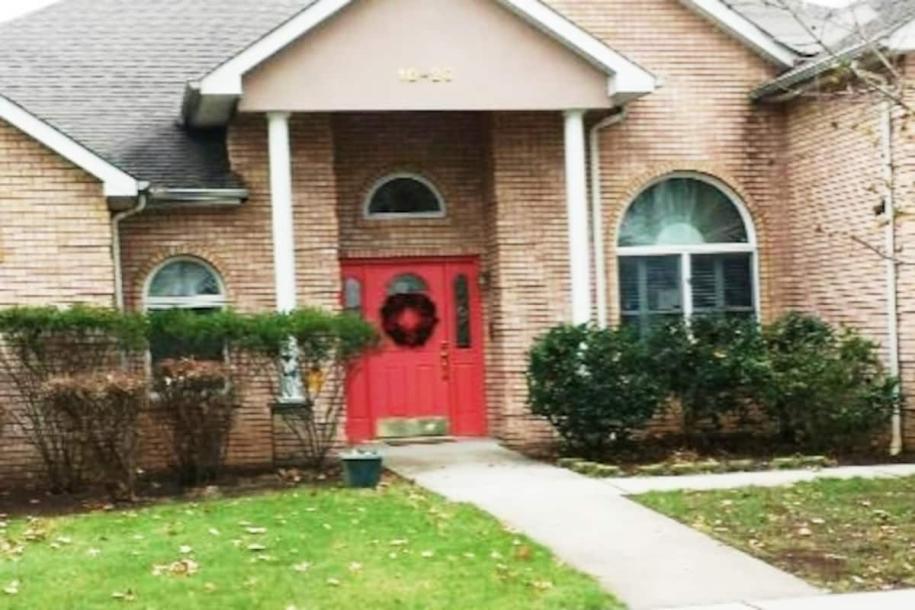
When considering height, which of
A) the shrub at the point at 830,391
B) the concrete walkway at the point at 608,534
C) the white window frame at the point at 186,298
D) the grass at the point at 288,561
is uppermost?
the white window frame at the point at 186,298

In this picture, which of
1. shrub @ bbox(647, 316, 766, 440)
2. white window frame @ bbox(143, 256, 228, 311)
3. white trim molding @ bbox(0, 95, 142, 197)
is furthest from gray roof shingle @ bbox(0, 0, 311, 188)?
shrub @ bbox(647, 316, 766, 440)

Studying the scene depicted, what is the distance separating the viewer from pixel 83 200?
1405 cm

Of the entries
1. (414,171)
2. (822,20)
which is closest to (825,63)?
(822,20)

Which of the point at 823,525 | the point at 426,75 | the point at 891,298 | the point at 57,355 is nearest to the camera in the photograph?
the point at 823,525

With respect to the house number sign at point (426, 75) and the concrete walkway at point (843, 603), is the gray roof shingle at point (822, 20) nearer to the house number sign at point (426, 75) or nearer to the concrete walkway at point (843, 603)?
the house number sign at point (426, 75)

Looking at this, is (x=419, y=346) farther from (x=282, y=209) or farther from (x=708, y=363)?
(x=708, y=363)

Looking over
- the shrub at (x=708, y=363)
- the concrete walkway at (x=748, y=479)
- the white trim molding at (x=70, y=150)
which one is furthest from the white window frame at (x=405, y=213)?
the concrete walkway at (x=748, y=479)

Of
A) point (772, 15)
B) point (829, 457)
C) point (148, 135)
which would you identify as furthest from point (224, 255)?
point (772, 15)

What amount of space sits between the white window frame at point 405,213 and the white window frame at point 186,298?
189 cm

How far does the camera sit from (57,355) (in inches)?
521

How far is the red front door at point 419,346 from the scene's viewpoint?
16672 millimetres

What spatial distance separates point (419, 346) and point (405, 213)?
5.13ft

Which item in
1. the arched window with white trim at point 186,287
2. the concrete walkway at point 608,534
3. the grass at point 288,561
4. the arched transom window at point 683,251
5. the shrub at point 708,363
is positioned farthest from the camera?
the arched transom window at point 683,251

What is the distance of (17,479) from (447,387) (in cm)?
515
